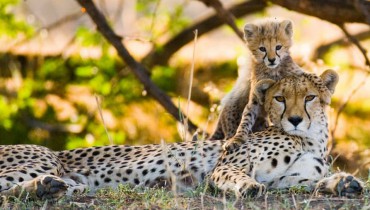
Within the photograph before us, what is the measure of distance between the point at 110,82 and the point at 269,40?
4.54m

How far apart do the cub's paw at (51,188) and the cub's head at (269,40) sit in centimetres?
189

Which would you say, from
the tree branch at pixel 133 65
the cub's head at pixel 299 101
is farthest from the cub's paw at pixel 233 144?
the tree branch at pixel 133 65

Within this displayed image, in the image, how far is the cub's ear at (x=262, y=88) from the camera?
6.96 m

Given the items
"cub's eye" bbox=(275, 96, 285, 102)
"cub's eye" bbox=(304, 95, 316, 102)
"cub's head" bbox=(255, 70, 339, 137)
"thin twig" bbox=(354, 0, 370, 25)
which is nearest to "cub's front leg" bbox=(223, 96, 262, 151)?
"cub's head" bbox=(255, 70, 339, 137)

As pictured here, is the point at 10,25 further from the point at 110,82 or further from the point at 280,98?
the point at 280,98

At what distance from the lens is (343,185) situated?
19.9 ft

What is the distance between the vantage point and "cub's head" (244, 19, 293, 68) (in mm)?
7227

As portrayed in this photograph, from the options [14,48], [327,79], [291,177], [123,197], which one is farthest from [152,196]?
[14,48]

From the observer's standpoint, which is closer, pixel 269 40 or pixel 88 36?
pixel 269 40

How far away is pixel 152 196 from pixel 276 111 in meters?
1.30

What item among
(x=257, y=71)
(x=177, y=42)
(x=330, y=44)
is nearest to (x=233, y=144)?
(x=257, y=71)

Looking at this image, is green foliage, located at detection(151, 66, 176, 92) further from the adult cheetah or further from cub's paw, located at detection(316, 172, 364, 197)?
cub's paw, located at detection(316, 172, 364, 197)

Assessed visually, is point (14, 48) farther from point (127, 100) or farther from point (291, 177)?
point (291, 177)

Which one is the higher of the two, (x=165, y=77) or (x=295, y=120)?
(x=295, y=120)
